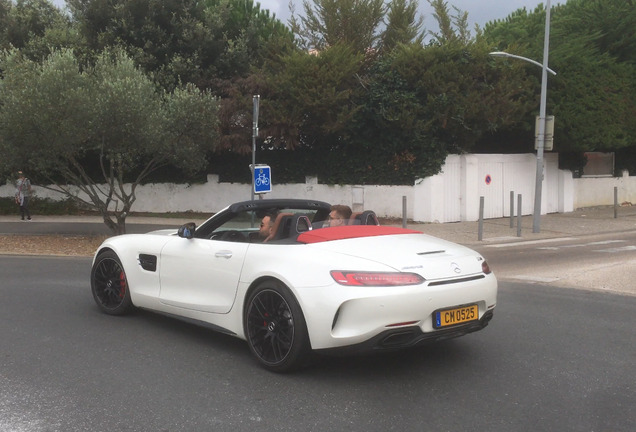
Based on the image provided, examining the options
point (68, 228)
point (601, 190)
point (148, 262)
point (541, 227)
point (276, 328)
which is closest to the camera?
point (276, 328)

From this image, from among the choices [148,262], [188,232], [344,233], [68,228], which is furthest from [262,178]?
[344,233]

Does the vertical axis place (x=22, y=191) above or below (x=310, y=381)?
above

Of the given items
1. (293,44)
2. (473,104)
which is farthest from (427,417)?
(293,44)

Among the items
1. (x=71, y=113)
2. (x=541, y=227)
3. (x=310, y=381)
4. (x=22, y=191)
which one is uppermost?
(x=71, y=113)

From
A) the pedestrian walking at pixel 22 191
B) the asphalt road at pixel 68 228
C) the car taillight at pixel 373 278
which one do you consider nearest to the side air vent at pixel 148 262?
the car taillight at pixel 373 278

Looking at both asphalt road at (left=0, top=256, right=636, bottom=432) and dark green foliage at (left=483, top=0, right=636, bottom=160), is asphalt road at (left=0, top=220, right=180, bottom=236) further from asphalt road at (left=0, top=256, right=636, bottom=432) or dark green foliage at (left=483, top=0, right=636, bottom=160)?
dark green foliage at (left=483, top=0, right=636, bottom=160)

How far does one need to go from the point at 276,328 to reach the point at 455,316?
1.33 meters

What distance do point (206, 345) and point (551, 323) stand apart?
3506 millimetres

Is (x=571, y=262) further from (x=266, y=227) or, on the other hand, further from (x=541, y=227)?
(x=266, y=227)

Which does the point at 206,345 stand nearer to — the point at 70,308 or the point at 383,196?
the point at 70,308

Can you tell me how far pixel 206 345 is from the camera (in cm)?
584

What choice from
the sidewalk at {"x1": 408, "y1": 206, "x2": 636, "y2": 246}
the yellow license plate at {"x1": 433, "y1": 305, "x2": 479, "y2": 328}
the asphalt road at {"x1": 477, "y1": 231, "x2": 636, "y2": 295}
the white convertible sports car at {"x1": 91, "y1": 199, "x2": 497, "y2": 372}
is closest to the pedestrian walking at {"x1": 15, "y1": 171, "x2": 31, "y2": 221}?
the sidewalk at {"x1": 408, "y1": 206, "x2": 636, "y2": 246}

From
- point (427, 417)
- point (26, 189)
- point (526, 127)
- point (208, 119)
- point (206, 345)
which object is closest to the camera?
point (427, 417)

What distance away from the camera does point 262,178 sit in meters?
14.1
